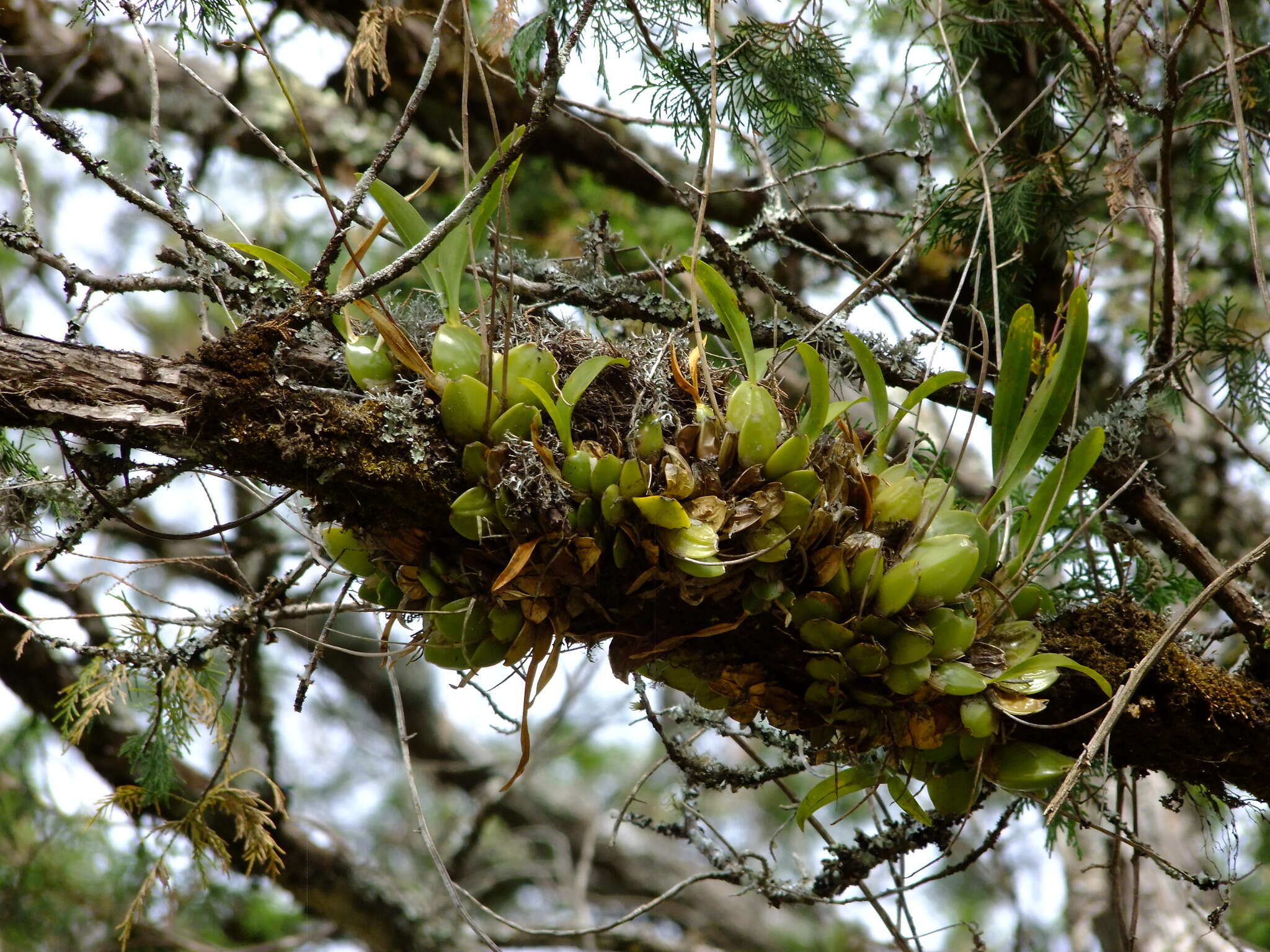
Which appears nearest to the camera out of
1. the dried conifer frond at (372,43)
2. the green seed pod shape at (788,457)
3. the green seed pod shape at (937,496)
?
the green seed pod shape at (788,457)

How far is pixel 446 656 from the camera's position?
1099mm

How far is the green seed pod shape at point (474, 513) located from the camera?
3.23 ft

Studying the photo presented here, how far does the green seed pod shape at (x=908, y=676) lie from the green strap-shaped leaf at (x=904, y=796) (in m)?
0.20

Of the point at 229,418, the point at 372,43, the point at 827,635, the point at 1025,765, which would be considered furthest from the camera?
the point at 372,43

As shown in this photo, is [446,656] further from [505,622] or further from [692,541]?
[692,541]

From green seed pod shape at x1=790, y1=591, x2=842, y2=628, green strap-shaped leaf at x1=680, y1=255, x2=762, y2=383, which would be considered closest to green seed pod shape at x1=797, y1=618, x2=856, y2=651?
green seed pod shape at x1=790, y1=591, x2=842, y2=628

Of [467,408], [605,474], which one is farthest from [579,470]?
[467,408]

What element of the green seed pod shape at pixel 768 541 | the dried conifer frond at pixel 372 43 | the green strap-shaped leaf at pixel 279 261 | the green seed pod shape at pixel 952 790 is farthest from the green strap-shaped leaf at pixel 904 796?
the dried conifer frond at pixel 372 43

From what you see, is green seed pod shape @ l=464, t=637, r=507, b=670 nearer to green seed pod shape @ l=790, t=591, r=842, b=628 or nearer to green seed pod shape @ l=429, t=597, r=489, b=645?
green seed pod shape @ l=429, t=597, r=489, b=645

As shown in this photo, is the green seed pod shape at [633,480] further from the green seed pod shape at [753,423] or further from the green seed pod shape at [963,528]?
the green seed pod shape at [963,528]

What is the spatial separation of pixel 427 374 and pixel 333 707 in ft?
13.8

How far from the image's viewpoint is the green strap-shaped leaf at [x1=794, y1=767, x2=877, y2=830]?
1211 mm

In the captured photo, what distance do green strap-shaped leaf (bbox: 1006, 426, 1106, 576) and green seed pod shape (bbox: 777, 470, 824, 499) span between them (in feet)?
1.05

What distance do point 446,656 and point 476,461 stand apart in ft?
0.81
